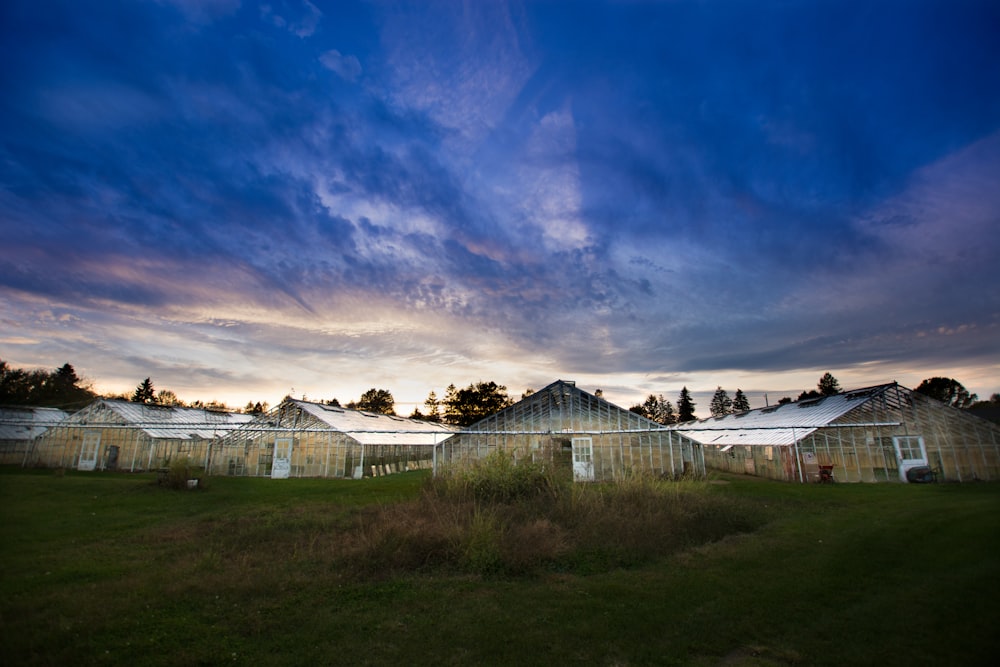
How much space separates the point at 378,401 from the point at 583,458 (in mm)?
78454

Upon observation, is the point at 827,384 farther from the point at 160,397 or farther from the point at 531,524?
the point at 160,397

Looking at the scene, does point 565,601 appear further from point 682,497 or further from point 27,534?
point 27,534

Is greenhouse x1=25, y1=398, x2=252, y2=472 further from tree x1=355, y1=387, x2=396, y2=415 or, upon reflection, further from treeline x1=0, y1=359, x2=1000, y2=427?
tree x1=355, y1=387, x2=396, y2=415

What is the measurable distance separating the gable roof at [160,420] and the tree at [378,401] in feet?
179

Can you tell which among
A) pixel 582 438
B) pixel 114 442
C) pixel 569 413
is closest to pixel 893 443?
pixel 582 438

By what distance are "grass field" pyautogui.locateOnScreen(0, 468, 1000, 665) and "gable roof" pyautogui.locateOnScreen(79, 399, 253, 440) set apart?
23.9 m

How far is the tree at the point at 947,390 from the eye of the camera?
2704 inches

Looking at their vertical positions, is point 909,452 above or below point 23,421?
below

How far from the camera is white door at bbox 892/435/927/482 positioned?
77.2 feet

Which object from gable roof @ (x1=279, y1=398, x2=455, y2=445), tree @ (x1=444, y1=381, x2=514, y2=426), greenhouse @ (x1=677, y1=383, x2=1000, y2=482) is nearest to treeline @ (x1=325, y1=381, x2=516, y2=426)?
tree @ (x1=444, y1=381, x2=514, y2=426)

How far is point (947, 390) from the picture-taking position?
69625 millimetres

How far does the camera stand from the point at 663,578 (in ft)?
25.8

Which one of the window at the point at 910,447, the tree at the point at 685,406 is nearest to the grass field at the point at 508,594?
the window at the point at 910,447

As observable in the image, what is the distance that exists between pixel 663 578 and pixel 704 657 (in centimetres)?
284
